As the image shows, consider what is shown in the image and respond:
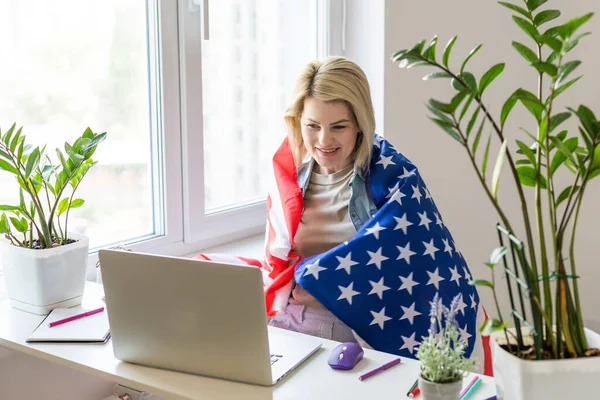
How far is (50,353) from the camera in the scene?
138cm

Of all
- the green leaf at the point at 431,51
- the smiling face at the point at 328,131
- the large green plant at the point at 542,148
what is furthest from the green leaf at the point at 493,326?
the smiling face at the point at 328,131

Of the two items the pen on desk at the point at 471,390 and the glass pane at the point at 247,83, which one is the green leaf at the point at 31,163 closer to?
the glass pane at the point at 247,83

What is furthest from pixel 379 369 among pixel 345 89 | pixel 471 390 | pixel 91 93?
pixel 91 93

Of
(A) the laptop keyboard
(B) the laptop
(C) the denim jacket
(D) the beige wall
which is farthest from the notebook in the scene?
(D) the beige wall

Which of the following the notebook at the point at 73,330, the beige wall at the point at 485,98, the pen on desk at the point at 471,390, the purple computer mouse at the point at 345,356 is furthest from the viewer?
the beige wall at the point at 485,98

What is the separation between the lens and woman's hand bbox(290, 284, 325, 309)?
1.82 metres

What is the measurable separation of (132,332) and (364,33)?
184cm

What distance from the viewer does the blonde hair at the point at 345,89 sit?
1.87 metres

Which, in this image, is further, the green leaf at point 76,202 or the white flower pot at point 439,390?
the green leaf at point 76,202

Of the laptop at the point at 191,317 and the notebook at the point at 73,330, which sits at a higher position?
the laptop at the point at 191,317

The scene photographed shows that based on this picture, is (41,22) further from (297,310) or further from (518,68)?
(518,68)

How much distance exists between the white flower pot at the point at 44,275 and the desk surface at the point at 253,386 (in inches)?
6.8

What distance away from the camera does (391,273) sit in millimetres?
1732

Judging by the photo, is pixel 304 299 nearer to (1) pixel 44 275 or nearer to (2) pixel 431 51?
(1) pixel 44 275
